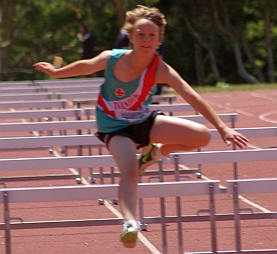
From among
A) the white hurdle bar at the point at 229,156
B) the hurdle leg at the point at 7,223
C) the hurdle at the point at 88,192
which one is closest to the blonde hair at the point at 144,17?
the hurdle at the point at 88,192

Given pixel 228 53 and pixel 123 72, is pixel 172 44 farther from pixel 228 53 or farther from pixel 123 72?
pixel 123 72

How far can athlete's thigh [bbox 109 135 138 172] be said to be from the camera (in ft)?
18.5

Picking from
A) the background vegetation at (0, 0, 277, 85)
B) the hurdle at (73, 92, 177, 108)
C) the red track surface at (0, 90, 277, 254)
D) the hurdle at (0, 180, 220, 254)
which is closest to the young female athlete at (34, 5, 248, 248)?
the hurdle at (0, 180, 220, 254)

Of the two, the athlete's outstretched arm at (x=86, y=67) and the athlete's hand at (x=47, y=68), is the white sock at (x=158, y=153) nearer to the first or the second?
the athlete's outstretched arm at (x=86, y=67)

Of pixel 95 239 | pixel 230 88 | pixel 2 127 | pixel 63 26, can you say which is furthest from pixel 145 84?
pixel 63 26

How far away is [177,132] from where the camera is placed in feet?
19.1

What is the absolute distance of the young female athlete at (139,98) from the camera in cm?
575

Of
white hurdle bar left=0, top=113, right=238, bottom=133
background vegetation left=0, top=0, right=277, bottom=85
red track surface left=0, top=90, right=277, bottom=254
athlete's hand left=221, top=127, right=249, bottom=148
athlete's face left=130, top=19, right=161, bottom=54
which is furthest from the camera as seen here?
background vegetation left=0, top=0, right=277, bottom=85

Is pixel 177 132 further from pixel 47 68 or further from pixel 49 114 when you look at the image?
pixel 49 114

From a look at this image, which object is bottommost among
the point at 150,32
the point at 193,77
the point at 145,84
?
the point at 193,77

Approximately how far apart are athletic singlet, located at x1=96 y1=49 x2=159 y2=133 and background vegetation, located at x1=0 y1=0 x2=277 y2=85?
24.8m

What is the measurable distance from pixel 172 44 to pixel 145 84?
31954 millimetres

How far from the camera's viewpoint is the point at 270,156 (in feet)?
23.4

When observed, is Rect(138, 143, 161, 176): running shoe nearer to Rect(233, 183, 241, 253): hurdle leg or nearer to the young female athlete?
the young female athlete
